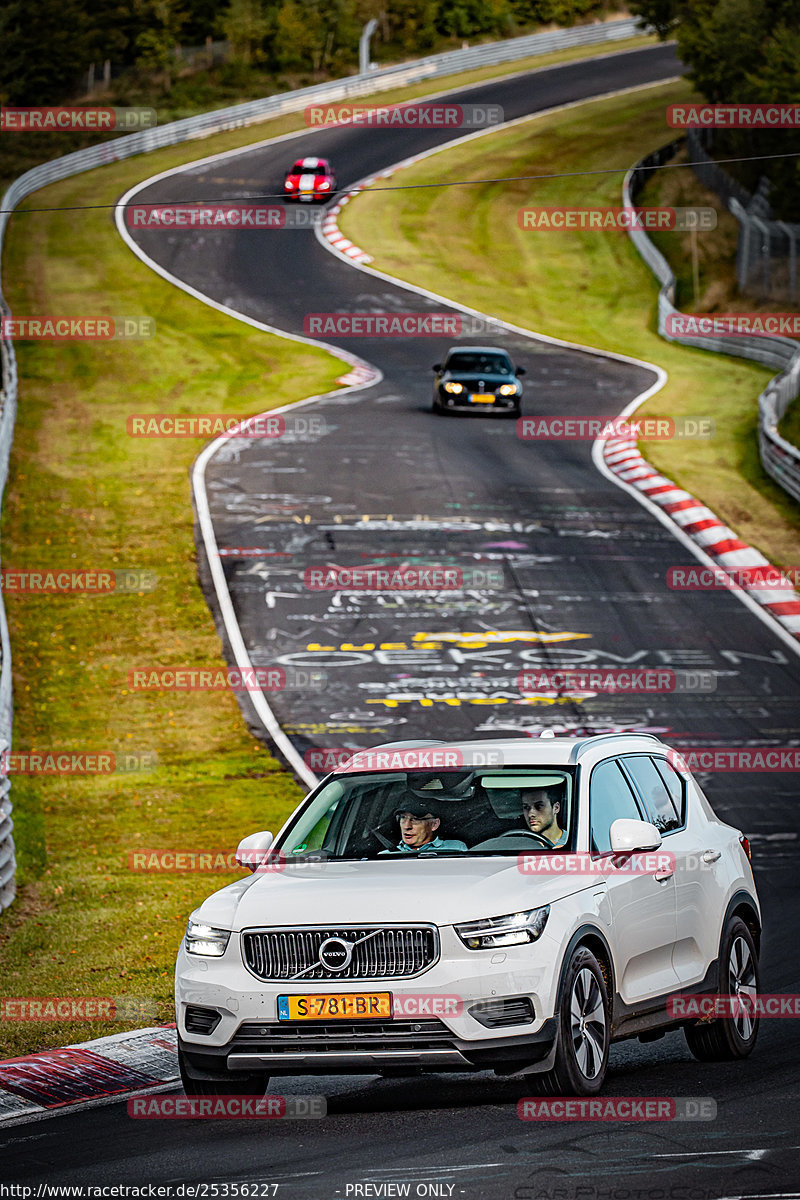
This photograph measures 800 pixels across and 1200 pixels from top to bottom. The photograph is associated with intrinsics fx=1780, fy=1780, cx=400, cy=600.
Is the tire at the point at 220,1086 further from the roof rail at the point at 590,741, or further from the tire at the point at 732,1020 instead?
the tire at the point at 732,1020

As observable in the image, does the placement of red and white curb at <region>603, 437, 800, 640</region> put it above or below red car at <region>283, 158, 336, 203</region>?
below

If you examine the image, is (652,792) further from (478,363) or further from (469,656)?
(478,363)

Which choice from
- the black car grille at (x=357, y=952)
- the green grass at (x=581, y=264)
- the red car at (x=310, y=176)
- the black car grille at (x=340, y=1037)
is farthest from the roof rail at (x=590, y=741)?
the red car at (x=310, y=176)

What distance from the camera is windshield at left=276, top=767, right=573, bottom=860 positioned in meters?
8.73

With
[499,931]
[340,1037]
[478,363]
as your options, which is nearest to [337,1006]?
[340,1037]

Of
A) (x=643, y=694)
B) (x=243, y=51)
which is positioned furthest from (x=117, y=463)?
(x=243, y=51)

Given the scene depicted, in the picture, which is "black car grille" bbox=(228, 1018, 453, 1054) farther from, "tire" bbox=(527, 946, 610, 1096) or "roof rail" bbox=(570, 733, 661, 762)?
"roof rail" bbox=(570, 733, 661, 762)

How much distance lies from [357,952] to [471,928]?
52cm

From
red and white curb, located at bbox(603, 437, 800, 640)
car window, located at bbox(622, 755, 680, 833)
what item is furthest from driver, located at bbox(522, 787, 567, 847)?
red and white curb, located at bbox(603, 437, 800, 640)

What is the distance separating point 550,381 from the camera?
41.2m

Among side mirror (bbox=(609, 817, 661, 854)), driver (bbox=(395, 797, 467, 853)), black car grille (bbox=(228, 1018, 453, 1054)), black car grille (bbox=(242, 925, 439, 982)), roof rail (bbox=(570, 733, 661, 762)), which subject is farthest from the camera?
roof rail (bbox=(570, 733, 661, 762))

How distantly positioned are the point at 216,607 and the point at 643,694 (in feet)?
21.8

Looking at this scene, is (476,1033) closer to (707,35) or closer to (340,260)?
(340,260)

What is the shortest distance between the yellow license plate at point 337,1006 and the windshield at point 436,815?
103 cm
